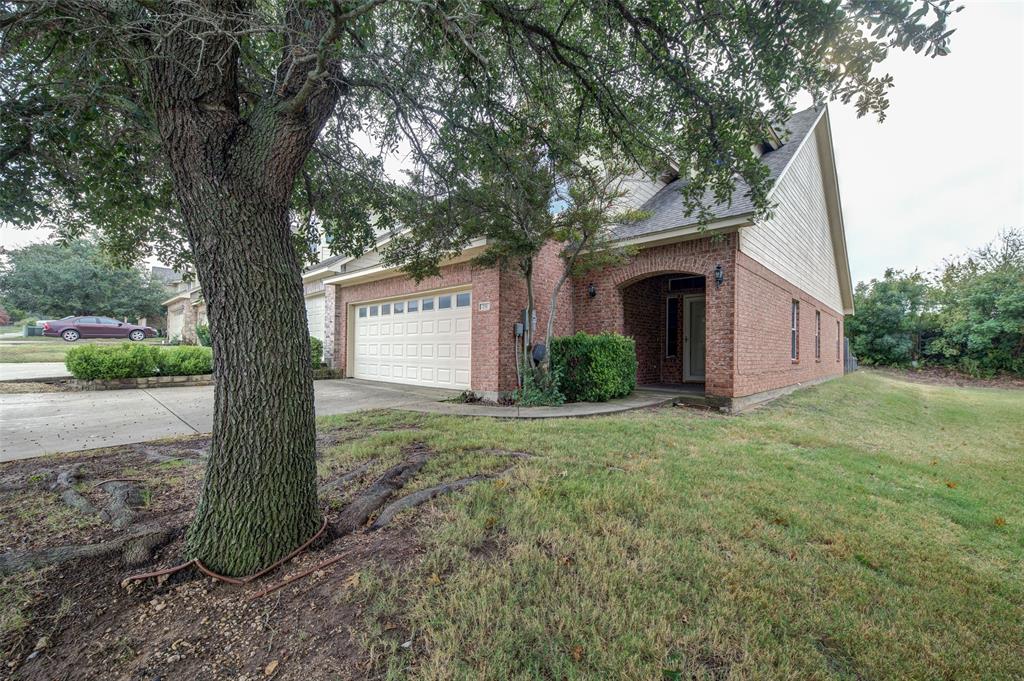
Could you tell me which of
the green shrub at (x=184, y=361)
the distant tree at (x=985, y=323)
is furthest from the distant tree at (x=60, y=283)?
the distant tree at (x=985, y=323)

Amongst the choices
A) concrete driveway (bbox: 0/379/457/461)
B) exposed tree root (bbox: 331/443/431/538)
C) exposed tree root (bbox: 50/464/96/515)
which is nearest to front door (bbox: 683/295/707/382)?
concrete driveway (bbox: 0/379/457/461)

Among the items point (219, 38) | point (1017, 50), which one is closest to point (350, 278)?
point (219, 38)

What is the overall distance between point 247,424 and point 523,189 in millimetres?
4172

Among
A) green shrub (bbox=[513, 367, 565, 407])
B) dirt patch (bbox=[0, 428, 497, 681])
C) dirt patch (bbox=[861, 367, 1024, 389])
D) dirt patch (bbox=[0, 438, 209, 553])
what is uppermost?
green shrub (bbox=[513, 367, 565, 407])

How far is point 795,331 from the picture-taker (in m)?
11.6

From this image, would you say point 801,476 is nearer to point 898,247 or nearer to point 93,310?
point 898,247

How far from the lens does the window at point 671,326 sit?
36.2ft

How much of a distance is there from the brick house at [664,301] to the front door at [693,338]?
0.03 meters

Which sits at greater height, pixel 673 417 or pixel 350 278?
pixel 350 278

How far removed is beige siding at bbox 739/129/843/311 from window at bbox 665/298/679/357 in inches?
95.2

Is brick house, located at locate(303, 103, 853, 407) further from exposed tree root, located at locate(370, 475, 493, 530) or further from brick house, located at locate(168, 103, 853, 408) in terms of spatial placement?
exposed tree root, located at locate(370, 475, 493, 530)

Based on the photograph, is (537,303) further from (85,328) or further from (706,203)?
(85,328)

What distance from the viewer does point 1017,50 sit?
390cm

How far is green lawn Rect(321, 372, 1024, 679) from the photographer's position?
1.68m
